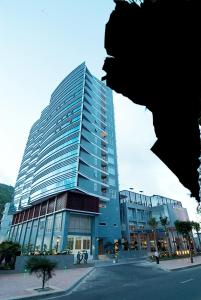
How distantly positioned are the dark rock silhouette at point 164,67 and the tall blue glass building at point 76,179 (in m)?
32.7

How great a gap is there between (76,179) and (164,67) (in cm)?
3861

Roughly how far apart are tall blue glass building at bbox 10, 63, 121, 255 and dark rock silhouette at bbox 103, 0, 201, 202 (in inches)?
1287

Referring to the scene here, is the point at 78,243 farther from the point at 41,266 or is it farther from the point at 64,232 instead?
the point at 41,266

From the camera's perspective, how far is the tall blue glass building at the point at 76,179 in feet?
128

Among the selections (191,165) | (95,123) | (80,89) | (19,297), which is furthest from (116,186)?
(191,165)

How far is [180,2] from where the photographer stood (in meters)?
1.44

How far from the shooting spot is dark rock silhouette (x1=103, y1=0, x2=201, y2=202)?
4.91ft

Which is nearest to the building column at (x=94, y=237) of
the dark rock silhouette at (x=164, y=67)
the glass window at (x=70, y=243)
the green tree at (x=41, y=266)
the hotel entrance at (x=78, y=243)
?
the hotel entrance at (x=78, y=243)

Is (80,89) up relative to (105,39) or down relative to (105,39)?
up

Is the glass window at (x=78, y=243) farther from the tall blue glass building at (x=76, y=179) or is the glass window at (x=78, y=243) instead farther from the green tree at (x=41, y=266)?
the green tree at (x=41, y=266)

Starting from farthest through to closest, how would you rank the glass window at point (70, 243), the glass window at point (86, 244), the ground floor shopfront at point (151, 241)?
the ground floor shopfront at point (151, 241) < the glass window at point (86, 244) < the glass window at point (70, 243)

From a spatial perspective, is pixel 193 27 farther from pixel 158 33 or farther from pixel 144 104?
pixel 144 104

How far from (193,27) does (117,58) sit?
0.63 metres

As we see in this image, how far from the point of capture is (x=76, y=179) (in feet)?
129
